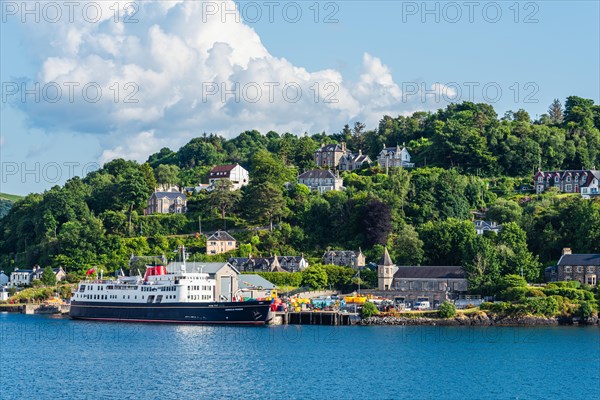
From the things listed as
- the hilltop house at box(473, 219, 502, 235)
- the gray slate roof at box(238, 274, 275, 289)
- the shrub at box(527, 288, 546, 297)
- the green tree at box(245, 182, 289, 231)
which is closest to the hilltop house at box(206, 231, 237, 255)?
the green tree at box(245, 182, 289, 231)

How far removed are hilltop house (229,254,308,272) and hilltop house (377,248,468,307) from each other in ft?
43.1

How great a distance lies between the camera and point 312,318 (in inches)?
3120

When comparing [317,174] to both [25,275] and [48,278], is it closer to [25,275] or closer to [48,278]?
[48,278]

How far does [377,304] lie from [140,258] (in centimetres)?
3208

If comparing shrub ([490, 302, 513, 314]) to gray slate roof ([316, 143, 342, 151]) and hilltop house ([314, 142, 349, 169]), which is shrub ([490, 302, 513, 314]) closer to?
hilltop house ([314, 142, 349, 169])

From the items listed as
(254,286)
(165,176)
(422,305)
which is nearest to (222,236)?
(254,286)

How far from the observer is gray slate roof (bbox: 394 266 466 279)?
8550 cm

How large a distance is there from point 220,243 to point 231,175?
1102 inches

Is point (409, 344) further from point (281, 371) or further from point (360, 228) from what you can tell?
point (360, 228)

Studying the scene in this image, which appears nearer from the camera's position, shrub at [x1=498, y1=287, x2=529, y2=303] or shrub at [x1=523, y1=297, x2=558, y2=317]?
shrub at [x1=523, y1=297, x2=558, y2=317]

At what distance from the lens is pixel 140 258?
333 ft

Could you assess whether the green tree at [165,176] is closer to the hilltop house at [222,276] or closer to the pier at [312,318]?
the hilltop house at [222,276]

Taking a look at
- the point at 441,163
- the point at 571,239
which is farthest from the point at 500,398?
the point at 441,163

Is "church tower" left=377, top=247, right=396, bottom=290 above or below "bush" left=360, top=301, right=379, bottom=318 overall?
above
